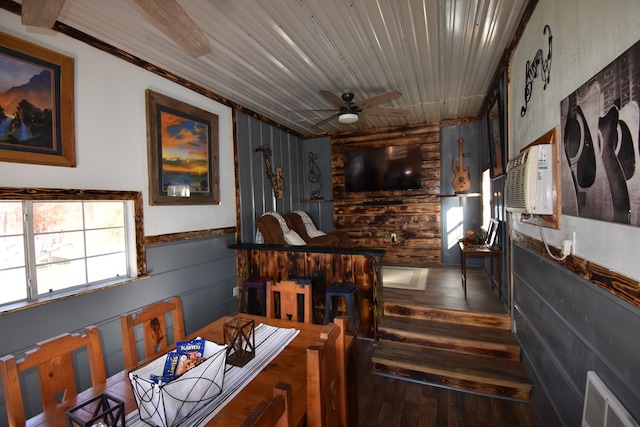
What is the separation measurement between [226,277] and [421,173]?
3771 millimetres

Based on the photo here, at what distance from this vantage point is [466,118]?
5023 mm

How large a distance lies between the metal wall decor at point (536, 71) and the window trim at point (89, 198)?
10.8 feet

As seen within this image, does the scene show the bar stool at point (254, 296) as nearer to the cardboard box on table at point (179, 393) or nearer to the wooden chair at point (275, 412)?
the cardboard box on table at point (179, 393)

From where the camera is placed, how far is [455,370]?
8.04 ft

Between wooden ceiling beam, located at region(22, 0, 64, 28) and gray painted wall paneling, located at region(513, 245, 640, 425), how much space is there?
270 cm

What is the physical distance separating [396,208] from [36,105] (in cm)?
494

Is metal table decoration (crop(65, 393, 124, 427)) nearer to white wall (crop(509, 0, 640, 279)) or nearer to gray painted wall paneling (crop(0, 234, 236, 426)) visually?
gray painted wall paneling (crop(0, 234, 236, 426))

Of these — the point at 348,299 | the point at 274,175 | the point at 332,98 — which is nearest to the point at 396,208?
the point at 274,175

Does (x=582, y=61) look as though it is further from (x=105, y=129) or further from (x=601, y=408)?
(x=105, y=129)

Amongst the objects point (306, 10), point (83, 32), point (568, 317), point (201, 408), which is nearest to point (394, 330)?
point (568, 317)

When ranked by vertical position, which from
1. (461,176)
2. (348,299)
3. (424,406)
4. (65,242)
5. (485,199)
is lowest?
(424,406)

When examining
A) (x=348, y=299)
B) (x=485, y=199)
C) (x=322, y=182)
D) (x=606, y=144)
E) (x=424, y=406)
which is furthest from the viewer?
(x=322, y=182)

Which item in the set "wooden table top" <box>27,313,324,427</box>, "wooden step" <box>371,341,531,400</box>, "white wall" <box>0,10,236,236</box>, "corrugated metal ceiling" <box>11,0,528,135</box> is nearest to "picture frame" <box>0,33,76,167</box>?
"white wall" <box>0,10,236,236</box>

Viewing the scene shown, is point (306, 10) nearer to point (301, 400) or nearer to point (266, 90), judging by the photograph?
point (266, 90)
